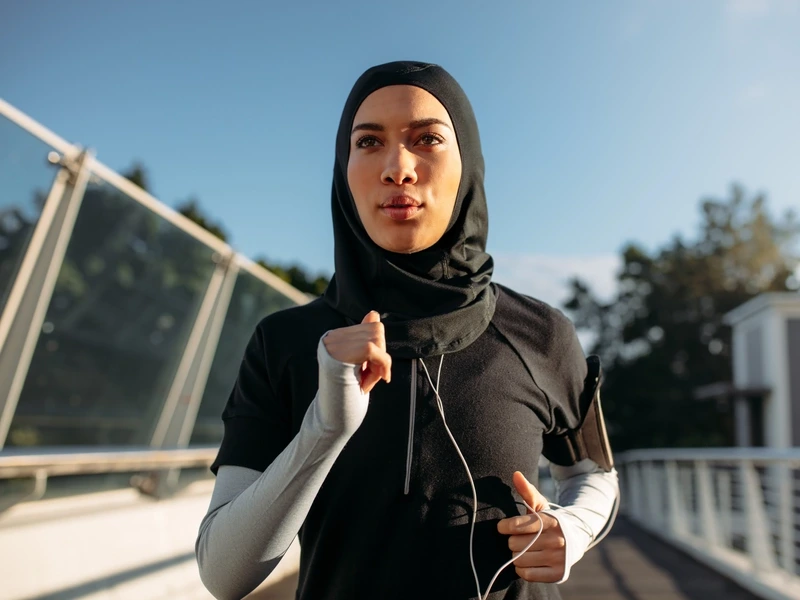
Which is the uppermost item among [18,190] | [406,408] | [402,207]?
[18,190]

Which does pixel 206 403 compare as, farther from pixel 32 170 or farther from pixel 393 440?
pixel 393 440

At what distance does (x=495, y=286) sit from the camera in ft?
6.11

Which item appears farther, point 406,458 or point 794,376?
point 794,376

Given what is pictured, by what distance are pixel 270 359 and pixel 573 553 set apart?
683 mm

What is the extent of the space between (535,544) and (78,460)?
2652 millimetres

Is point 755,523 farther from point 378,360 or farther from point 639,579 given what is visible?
point 378,360

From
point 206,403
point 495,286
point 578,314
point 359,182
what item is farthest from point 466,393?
point 578,314

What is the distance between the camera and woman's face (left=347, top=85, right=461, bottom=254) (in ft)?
5.30

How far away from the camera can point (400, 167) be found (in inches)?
62.8

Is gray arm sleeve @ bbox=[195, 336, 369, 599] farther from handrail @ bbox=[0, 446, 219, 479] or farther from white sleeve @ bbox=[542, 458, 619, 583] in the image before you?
handrail @ bbox=[0, 446, 219, 479]

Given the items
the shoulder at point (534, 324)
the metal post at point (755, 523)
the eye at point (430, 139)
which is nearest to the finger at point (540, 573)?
the shoulder at point (534, 324)

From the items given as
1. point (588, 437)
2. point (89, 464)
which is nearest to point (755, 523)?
point (89, 464)

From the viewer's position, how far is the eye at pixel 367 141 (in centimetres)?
167

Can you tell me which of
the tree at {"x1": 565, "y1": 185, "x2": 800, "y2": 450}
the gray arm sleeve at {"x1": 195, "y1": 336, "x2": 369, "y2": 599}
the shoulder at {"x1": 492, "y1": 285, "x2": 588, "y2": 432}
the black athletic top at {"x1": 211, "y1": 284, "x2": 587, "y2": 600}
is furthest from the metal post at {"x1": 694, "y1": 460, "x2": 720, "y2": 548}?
the tree at {"x1": 565, "y1": 185, "x2": 800, "y2": 450}
